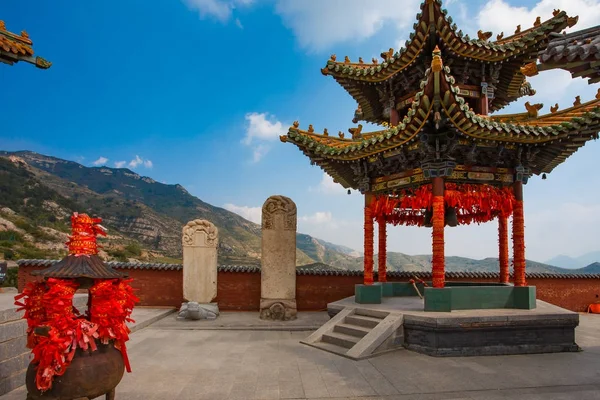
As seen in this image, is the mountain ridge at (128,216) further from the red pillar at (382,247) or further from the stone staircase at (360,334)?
the stone staircase at (360,334)

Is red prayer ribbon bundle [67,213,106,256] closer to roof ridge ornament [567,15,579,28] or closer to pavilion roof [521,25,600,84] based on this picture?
pavilion roof [521,25,600,84]

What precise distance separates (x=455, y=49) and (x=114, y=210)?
2871 inches

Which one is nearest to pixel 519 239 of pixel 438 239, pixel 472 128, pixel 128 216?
pixel 438 239

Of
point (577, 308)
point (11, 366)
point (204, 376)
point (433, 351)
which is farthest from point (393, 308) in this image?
point (577, 308)

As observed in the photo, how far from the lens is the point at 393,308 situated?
9.11 metres

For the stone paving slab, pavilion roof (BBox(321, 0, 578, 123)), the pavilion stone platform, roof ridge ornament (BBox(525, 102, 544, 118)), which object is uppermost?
pavilion roof (BBox(321, 0, 578, 123))

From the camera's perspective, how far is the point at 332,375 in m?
6.23

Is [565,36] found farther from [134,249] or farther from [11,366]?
[134,249]

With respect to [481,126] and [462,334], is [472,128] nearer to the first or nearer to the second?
[481,126]

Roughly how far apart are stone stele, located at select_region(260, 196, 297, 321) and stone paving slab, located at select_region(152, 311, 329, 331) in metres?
0.84

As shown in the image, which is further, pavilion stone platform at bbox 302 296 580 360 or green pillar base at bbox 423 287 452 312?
green pillar base at bbox 423 287 452 312

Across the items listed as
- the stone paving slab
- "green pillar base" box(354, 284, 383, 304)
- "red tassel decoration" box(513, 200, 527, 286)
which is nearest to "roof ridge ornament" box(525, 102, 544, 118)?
"red tassel decoration" box(513, 200, 527, 286)

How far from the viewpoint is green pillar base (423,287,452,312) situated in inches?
324

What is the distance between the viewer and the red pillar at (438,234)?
8.55 m
